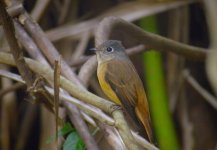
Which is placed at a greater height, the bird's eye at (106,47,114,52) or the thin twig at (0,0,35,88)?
the thin twig at (0,0,35,88)

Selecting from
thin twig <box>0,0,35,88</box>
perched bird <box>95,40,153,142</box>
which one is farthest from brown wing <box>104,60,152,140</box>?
thin twig <box>0,0,35,88</box>

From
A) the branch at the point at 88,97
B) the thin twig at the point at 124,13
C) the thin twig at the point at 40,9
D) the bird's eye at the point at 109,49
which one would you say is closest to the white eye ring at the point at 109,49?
the bird's eye at the point at 109,49

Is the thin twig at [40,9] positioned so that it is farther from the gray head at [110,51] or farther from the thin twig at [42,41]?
the thin twig at [42,41]

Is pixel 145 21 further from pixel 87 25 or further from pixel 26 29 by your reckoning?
pixel 26 29

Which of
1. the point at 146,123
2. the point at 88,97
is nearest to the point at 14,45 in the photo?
the point at 88,97

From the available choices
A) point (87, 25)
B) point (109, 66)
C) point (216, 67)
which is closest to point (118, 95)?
point (109, 66)

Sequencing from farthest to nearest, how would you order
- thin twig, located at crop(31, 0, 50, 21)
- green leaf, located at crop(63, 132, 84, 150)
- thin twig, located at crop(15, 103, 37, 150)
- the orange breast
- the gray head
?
thin twig, located at crop(15, 103, 37, 150), thin twig, located at crop(31, 0, 50, 21), the gray head, the orange breast, green leaf, located at crop(63, 132, 84, 150)

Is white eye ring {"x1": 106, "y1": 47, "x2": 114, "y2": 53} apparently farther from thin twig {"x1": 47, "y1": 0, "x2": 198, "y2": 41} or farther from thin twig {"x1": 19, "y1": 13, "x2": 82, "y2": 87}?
thin twig {"x1": 19, "y1": 13, "x2": 82, "y2": 87}
